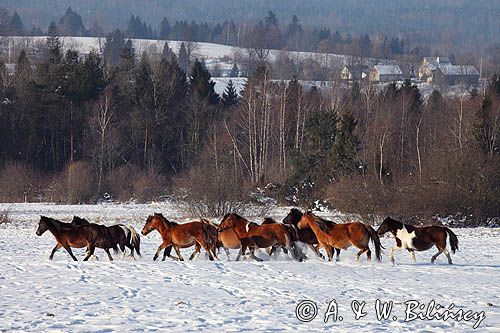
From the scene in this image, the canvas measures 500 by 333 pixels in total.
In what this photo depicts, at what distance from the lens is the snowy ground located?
38.0 ft

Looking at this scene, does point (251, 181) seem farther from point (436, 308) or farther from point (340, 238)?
point (436, 308)

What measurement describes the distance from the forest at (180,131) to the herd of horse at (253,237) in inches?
897

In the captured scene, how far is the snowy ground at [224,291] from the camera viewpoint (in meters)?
11.6

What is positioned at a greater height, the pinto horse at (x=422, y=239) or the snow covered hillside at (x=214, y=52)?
the snow covered hillside at (x=214, y=52)

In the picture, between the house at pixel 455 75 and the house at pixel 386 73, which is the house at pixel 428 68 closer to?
the house at pixel 455 75

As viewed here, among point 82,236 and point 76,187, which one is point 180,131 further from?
point 82,236

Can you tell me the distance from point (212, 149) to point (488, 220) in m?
27.5

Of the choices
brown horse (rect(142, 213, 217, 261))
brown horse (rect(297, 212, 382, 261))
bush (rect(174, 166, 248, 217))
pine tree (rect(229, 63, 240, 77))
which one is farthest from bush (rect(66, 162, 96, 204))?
pine tree (rect(229, 63, 240, 77))

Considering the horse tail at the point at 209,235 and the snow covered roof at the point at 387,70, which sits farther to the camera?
the snow covered roof at the point at 387,70

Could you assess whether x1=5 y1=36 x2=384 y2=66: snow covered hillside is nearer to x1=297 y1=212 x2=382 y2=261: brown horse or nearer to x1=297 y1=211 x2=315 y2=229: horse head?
x1=297 y1=211 x2=315 y2=229: horse head

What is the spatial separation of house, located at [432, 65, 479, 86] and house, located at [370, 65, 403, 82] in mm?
7678

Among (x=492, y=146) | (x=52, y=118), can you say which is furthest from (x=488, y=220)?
(x=52, y=118)

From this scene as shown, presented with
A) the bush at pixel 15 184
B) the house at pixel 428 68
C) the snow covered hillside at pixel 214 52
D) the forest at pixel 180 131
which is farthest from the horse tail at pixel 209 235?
the snow covered hillside at pixel 214 52

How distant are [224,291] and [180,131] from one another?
50.9 meters
